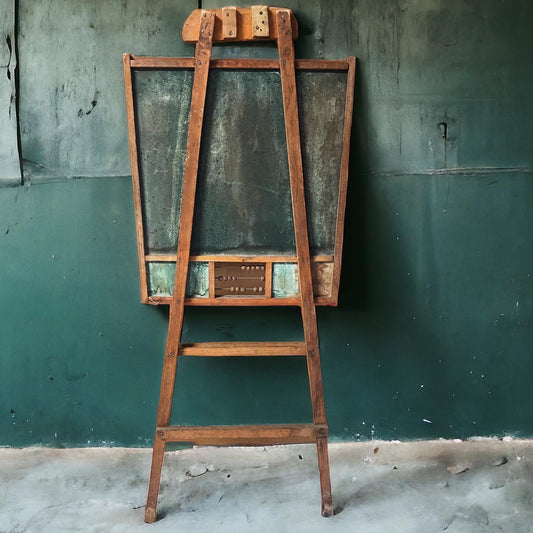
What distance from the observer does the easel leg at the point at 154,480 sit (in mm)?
2264

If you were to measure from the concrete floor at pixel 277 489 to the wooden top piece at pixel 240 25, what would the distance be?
1.78 metres

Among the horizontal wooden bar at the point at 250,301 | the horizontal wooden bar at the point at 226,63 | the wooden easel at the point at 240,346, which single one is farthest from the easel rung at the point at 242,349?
the horizontal wooden bar at the point at 226,63

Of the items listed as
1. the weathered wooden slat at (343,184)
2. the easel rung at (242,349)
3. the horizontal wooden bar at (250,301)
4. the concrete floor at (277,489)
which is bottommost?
the concrete floor at (277,489)

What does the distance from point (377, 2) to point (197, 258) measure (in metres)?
1.32

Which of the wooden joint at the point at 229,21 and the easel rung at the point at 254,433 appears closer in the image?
the easel rung at the point at 254,433

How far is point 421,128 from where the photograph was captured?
2.62m

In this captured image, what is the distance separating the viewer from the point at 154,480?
7.46 ft

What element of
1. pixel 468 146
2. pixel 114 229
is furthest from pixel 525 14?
pixel 114 229

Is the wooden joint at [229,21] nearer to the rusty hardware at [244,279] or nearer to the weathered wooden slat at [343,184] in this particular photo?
the weathered wooden slat at [343,184]

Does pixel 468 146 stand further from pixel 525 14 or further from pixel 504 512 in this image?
pixel 504 512

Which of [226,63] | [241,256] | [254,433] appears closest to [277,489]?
[254,433]

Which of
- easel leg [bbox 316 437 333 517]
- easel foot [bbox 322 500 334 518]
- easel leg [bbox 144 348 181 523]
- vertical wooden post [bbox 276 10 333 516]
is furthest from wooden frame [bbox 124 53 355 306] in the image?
easel foot [bbox 322 500 334 518]

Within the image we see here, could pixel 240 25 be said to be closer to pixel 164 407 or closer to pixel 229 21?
pixel 229 21

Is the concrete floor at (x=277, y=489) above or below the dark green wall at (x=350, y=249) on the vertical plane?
below
